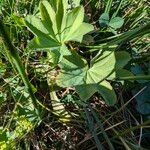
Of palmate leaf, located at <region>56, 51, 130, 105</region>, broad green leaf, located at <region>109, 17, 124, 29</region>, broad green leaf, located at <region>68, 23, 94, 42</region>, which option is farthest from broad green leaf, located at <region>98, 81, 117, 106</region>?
broad green leaf, located at <region>109, 17, 124, 29</region>

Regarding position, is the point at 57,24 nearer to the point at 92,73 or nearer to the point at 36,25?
the point at 36,25

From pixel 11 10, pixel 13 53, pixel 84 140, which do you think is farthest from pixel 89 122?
pixel 11 10

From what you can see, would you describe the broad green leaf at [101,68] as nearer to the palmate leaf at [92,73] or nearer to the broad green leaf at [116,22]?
the palmate leaf at [92,73]

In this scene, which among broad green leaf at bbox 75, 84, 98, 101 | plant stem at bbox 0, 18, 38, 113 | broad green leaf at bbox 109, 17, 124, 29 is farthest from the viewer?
broad green leaf at bbox 109, 17, 124, 29

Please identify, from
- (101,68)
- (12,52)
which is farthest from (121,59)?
(12,52)

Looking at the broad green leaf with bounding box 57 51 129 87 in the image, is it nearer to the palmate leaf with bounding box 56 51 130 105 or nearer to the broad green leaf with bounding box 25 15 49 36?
the palmate leaf with bounding box 56 51 130 105

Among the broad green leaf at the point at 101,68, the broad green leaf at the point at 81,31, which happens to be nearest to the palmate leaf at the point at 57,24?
the broad green leaf at the point at 81,31
